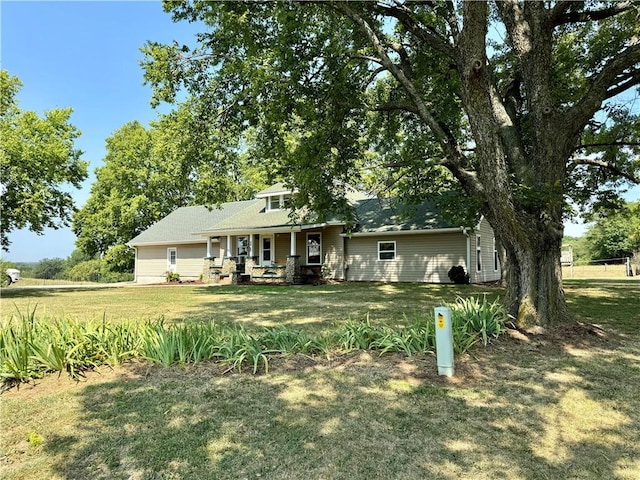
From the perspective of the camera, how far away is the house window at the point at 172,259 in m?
28.2

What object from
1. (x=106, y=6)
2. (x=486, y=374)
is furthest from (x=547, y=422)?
(x=106, y=6)

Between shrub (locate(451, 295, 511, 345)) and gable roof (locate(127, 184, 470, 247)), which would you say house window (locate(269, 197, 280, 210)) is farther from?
shrub (locate(451, 295, 511, 345))

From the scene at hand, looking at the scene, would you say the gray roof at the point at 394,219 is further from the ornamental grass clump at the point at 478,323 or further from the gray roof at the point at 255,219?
the ornamental grass clump at the point at 478,323

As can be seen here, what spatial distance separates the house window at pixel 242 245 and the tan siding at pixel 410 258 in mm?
6752

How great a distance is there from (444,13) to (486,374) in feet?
25.0

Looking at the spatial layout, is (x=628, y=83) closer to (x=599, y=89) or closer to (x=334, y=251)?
(x=599, y=89)

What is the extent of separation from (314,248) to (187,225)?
38.3ft

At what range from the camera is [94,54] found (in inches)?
350

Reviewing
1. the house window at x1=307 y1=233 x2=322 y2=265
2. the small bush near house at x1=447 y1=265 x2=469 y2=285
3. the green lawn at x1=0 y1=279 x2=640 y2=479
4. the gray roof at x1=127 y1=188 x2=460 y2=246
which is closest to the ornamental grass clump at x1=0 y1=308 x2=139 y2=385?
the green lawn at x1=0 y1=279 x2=640 y2=479

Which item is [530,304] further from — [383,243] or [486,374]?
[383,243]

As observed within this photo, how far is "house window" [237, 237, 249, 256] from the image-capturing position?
2435cm

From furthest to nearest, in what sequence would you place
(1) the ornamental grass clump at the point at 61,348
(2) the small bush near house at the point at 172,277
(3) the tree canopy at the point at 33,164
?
(2) the small bush near house at the point at 172,277, (3) the tree canopy at the point at 33,164, (1) the ornamental grass clump at the point at 61,348

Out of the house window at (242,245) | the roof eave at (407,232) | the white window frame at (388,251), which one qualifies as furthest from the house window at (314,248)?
the house window at (242,245)

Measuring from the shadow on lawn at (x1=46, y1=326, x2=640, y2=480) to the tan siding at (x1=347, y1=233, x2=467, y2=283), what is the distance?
1359cm
